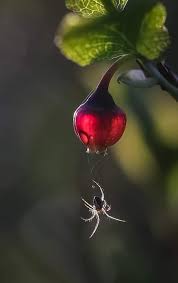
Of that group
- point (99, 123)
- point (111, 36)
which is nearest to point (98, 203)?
point (99, 123)

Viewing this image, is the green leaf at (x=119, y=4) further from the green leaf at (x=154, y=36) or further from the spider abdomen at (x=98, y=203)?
the spider abdomen at (x=98, y=203)

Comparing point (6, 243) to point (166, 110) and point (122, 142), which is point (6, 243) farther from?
point (166, 110)

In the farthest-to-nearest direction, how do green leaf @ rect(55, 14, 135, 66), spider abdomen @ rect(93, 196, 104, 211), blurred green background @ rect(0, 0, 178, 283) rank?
blurred green background @ rect(0, 0, 178, 283) → spider abdomen @ rect(93, 196, 104, 211) → green leaf @ rect(55, 14, 135, 66)

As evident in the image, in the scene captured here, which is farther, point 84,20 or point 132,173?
point 132,173

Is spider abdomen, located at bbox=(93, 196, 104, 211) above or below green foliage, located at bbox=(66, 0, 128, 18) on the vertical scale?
below

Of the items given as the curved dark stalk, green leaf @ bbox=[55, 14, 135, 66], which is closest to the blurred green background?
the curved dark stalk

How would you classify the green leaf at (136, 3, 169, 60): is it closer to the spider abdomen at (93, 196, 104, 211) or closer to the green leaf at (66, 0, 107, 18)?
the green leaf at (66, 0, 107, 18)

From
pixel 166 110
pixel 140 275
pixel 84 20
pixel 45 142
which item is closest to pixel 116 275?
pixel 140 275
